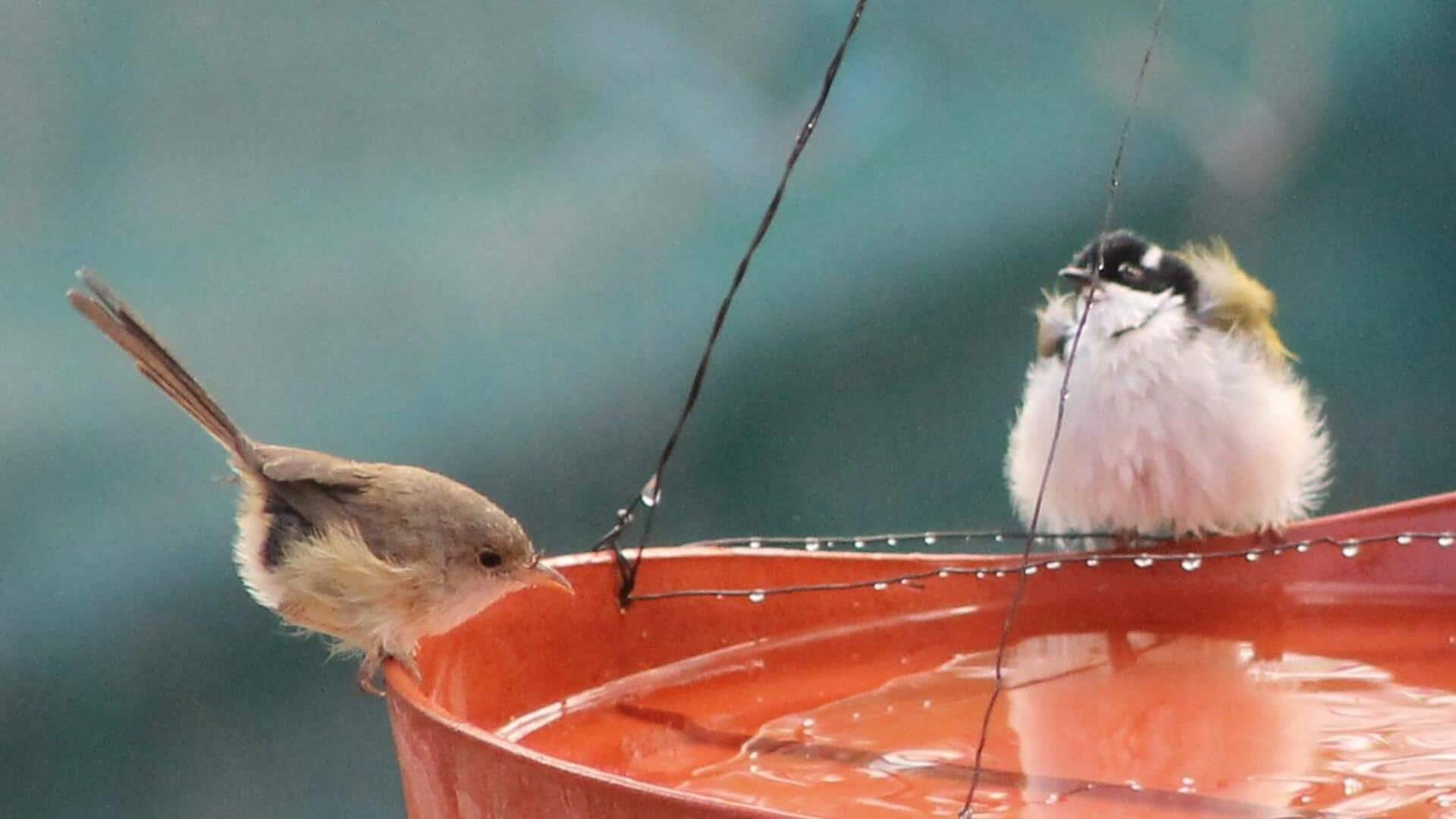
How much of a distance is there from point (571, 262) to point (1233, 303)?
2.61ft

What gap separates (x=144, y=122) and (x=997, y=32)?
44.1 inches

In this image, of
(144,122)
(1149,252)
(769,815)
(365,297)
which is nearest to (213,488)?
(365,297)

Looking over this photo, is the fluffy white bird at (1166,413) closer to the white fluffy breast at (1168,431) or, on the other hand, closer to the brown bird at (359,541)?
the white fluffy breast at (1168,431)

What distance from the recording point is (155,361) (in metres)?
1.11

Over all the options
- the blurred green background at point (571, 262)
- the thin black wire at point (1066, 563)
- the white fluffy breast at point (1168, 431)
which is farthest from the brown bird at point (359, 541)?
the white fluffy breast at point (1168, 431)

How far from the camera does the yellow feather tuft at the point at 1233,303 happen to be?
1.60 m

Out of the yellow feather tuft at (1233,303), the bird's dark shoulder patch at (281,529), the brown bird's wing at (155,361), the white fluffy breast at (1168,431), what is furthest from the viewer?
the yellow feather tuft at (1233,303)

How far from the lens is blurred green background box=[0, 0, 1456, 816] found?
1615 mm

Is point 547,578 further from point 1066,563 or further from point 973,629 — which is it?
point 1066,563

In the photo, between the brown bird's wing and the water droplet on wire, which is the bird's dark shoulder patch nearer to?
the brown bird's wing

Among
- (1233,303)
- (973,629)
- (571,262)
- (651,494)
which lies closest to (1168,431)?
(1233,303)

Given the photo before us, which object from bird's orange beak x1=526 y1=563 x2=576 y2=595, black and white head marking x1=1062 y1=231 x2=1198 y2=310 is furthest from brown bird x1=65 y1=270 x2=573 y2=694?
black and white head marking x1=1062 y1=231 x2=1198 y2=310

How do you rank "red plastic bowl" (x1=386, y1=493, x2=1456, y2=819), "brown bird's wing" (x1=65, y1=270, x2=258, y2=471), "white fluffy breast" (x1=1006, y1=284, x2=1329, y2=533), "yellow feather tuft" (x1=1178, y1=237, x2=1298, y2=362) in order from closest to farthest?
"red plastic bowl" (x1=386, y1=493, x2=1456, y2=819) → "brown bird's wing" (x1=65, y1=270, x2=258, y2=471) → "white fluffy breast" (x1=1006, y1=284, x2=1329, y2=533) → "yellow feather tuft" (x1=1178, y1=237, x2=1298, y2=362)

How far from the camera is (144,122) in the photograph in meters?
1.63
